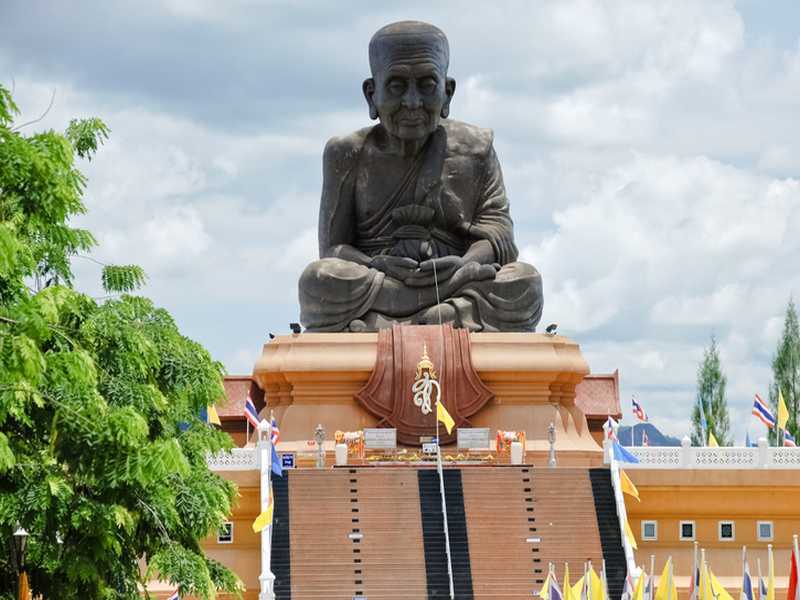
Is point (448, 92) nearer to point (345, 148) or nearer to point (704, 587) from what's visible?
point (345, 148)

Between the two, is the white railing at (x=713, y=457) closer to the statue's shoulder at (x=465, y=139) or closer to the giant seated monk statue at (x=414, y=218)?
the giant seated monk statue at (x=414, y=218)

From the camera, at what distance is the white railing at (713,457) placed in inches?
995

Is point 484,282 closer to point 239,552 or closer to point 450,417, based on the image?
point 450,417

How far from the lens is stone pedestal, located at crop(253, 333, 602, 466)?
2764 cm

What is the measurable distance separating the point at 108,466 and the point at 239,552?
1070 centimetres

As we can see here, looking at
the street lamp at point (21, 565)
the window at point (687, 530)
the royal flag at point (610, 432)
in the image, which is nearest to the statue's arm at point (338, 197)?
the royal flag at point (610, 432)

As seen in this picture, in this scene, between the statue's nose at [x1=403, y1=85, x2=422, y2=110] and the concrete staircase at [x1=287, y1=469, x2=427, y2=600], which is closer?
the concrete staircase at [x1=287, y1=469, x2=427, y2=600]

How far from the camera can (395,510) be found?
23.8 m

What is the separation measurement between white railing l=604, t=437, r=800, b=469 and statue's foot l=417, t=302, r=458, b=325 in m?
4.34

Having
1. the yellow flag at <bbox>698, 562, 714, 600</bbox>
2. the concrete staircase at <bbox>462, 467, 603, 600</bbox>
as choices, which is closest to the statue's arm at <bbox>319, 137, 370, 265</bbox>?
the concrete staircase at <bbox>462, 467, 603, 600</bbox>

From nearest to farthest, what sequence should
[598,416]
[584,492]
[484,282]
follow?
[584,492], [484,282], [598,416]

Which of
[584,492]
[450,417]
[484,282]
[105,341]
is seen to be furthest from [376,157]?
[105,341]

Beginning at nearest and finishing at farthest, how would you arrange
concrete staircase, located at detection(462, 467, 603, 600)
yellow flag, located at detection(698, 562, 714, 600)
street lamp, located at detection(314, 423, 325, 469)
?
yellow flag, located at detection(698, 562, 714, 600), concrete staircase, located at detection(462, 467, 603, 600), street lamp, located at detection(314, 423, 325, 469)

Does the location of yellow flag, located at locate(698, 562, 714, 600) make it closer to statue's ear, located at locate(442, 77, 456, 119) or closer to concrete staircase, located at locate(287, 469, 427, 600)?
concrete staircase, located at locate(287, 469, 427, 600)
